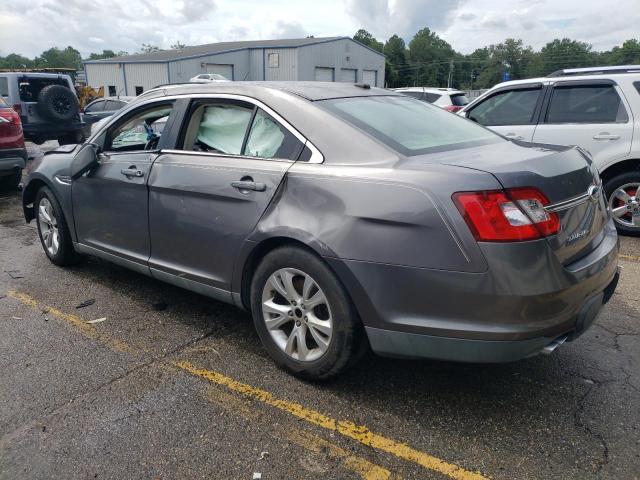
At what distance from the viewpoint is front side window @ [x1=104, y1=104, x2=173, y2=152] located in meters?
4.00

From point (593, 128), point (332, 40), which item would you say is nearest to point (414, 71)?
point (332, 40)

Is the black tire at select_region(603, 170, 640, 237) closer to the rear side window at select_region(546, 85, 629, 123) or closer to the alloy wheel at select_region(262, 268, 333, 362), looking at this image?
the rear side window at select_region(546, 85, 629, 123)

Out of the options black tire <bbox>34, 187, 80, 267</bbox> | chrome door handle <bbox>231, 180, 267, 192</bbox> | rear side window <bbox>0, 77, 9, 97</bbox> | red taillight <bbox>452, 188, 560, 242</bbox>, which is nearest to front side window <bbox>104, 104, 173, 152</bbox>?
black tire <bbox>34, 187, 80, 267</bbox>

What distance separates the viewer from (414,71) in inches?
3952

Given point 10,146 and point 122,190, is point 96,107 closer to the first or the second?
point 10,146

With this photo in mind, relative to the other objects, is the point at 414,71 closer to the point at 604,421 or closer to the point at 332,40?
the point at 332,40

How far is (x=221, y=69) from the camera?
130ft

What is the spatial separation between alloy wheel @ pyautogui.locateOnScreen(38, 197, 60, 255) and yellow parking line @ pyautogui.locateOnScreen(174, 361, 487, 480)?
2.45 metres

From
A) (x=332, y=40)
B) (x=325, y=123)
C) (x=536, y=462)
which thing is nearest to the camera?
(x=536, y=462)

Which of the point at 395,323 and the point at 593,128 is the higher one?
the point at 593,128

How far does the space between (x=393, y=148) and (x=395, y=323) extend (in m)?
0.88

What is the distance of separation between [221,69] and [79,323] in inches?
1520

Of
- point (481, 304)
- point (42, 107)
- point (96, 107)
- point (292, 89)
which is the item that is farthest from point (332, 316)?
point (96, 107)

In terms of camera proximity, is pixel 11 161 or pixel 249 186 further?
pixel 11 161
